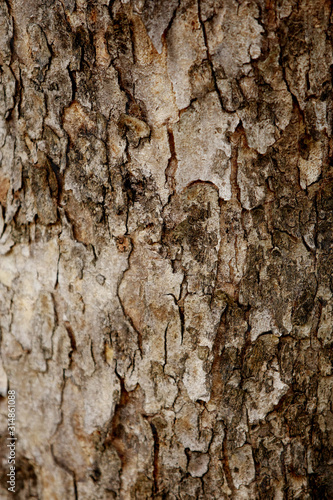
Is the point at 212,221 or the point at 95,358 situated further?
the point at 95,358

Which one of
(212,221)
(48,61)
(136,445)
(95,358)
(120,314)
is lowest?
(136,445)

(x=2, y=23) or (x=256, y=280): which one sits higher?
(x=2, y=23)

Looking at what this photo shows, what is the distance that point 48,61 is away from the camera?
3.58 ft

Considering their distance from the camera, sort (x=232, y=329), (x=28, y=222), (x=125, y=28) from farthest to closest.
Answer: (x=28, y=222) → (x=232, y=329) → (x=125, y=28)

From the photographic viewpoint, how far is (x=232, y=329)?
1121 mm

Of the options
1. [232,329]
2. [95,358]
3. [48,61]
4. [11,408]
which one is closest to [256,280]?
[232,329]

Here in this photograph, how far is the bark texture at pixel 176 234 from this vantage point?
1014 millimetres

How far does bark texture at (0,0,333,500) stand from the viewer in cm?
101

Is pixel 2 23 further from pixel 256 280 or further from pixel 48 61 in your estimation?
pixel 256 280

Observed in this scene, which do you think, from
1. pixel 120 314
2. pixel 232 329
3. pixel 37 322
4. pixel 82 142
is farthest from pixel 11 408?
pixel 82 142

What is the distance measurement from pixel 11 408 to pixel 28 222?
681mm

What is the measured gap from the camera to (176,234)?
3.57 ft

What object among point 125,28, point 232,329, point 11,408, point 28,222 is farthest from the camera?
point 11,408

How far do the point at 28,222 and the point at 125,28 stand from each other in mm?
615
